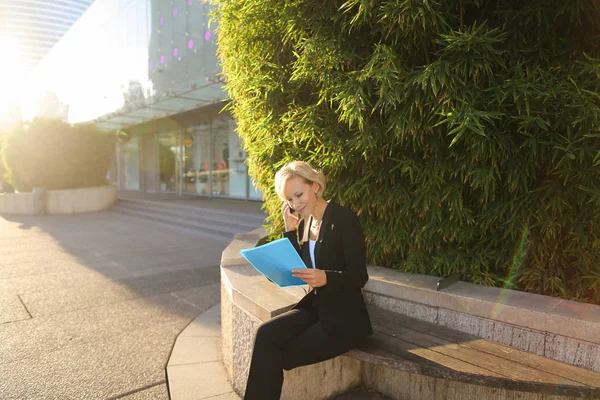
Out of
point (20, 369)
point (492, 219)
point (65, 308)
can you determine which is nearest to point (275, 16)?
point (492, 219)

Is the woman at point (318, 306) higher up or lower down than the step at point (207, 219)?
higher up

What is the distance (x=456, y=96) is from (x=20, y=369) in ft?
12.6

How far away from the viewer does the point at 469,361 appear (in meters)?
2.03

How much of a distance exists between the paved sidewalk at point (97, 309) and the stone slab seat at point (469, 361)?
1.63 metres

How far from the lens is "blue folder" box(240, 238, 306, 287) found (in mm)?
1979

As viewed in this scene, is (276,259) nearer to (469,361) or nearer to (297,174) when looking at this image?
(297,174)

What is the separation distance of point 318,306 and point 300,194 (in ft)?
2.20

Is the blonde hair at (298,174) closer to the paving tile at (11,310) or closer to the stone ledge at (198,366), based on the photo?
the stone ledge at (198,366)

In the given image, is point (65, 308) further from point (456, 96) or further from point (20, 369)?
point (456, 96)

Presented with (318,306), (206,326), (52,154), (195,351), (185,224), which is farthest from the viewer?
(52,154)

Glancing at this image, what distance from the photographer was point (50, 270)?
238 inches

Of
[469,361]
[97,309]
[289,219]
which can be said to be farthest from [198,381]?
[97,309]

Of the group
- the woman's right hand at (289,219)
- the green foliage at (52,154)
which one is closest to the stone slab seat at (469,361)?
the woman's right hand at (289,219)

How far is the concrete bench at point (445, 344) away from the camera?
1938 millimetres
